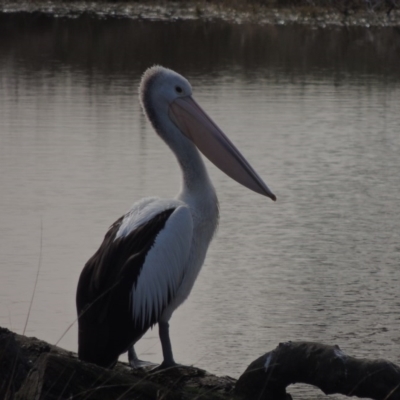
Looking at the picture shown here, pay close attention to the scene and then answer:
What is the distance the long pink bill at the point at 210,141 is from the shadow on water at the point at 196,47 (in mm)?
10799

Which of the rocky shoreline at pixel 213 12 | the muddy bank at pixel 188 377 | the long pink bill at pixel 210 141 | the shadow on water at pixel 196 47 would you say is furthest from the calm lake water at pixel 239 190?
the rocky shoreline at pixel 213 12

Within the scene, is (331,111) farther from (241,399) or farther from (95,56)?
(241,399)

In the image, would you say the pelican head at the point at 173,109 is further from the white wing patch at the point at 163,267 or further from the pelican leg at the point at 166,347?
the pelican leg at the point at 166,347

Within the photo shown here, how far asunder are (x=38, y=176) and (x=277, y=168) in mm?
1967

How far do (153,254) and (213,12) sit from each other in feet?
75.6

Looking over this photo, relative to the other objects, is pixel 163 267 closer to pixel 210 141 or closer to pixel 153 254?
pixel 153 254

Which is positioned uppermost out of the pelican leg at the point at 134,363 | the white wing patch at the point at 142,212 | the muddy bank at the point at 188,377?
the white wing patch at the point at 142,212

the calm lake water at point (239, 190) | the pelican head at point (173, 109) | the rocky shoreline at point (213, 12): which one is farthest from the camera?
the rocky shoreline at point (213, 12)

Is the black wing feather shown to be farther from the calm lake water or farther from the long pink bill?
the long pink bill

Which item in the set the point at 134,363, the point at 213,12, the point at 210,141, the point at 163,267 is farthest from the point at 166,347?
the point at 213,12

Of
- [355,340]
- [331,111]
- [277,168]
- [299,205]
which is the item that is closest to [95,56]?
[331,111]

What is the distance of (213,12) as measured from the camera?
87.6 feet

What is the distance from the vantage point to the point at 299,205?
27.3 feet

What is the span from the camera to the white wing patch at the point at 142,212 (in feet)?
13.6
